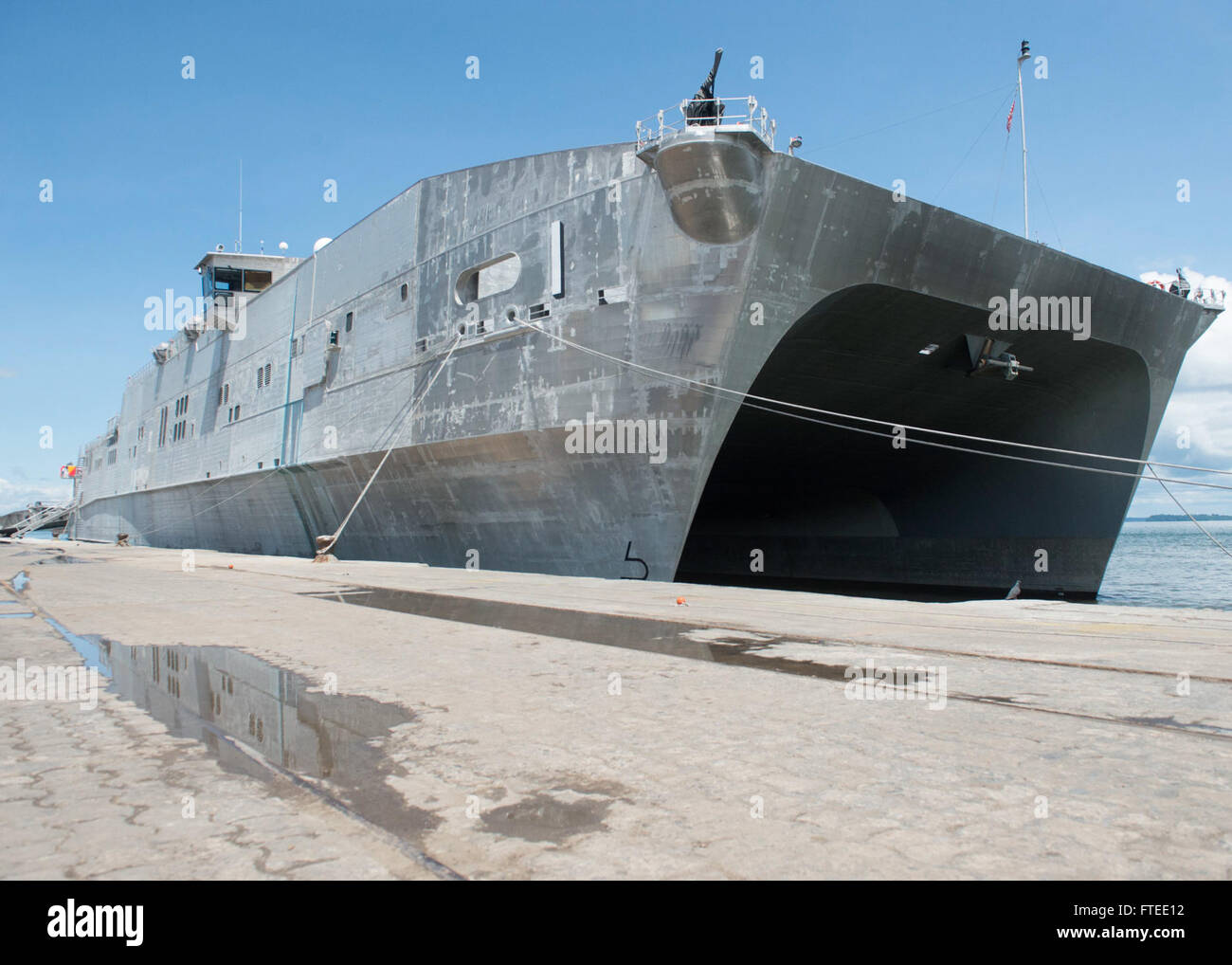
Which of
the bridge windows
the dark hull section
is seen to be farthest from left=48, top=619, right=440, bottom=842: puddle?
the bridge windows

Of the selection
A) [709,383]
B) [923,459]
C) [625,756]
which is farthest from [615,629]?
[923,459]

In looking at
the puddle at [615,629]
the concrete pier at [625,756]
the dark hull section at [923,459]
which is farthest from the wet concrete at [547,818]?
the dark hull section at [923,459]

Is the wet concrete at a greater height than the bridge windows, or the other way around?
the bridge windows

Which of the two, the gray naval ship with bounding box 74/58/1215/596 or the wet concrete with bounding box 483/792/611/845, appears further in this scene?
the gray naval ship with bounding box 74/58/1215/596

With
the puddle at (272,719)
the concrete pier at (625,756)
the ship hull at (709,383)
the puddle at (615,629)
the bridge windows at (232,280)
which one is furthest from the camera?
the bridge windows at (232,280)

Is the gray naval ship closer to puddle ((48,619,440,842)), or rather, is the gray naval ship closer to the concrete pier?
the concrete pier

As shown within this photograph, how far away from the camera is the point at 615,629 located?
7895 mm

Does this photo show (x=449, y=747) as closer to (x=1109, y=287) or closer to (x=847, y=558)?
(x=1109, y=287)

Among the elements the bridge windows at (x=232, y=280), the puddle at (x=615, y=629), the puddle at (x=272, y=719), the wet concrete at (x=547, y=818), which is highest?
the bridge windows at (x=232, y=280)

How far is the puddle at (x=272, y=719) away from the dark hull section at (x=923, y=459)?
42.1 feet

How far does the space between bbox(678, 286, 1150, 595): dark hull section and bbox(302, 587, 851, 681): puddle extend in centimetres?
905

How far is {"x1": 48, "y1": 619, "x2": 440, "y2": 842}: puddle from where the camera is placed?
3.06 m

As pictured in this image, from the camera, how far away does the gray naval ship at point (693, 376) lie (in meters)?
14.9

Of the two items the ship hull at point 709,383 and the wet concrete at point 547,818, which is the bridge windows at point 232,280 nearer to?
the ship hull at point 709,383
